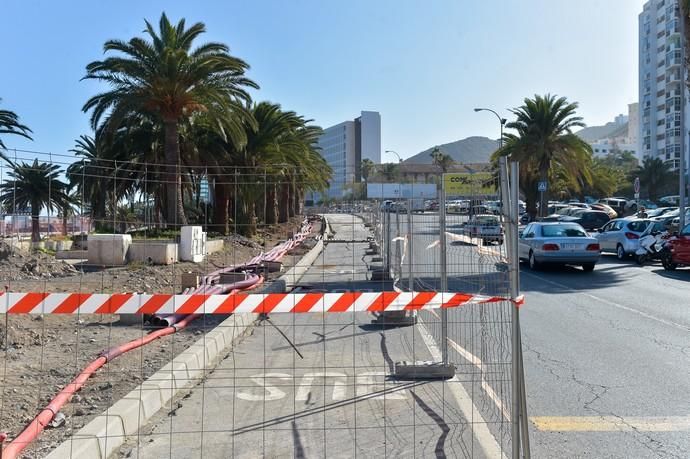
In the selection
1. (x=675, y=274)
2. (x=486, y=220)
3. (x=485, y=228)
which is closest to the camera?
(x=486, y=220)

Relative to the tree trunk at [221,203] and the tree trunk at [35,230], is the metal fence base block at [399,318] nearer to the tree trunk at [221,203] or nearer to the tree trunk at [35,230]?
the tree trunk at [221,203]

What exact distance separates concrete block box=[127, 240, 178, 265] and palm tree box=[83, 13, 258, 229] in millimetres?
3577

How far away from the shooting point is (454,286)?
467 inches

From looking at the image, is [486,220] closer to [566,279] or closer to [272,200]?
[566,279]

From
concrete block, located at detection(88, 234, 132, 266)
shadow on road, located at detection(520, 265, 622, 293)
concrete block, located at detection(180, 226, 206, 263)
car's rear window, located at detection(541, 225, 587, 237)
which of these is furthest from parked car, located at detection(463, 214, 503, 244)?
concrete block, located at detection(88, 234, 132, 266)

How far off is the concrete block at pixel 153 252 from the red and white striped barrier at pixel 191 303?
14.2 metres

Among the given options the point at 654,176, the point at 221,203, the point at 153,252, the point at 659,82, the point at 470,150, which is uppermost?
the point at 659,82

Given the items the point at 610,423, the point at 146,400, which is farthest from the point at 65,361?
the point at 610,423

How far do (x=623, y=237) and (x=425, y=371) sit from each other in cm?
1859

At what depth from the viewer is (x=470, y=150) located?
291ft

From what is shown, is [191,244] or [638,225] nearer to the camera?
[191,244]

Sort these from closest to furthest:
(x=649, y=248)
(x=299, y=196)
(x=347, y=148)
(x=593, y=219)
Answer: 1. (x=649, y=248)
2. (x=299, y=196)
3. (x=593, y=219)
4. (x=347, y=148)

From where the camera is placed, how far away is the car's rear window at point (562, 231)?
20.2 metres

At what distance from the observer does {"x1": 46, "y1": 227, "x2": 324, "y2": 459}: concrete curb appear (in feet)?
16.2
